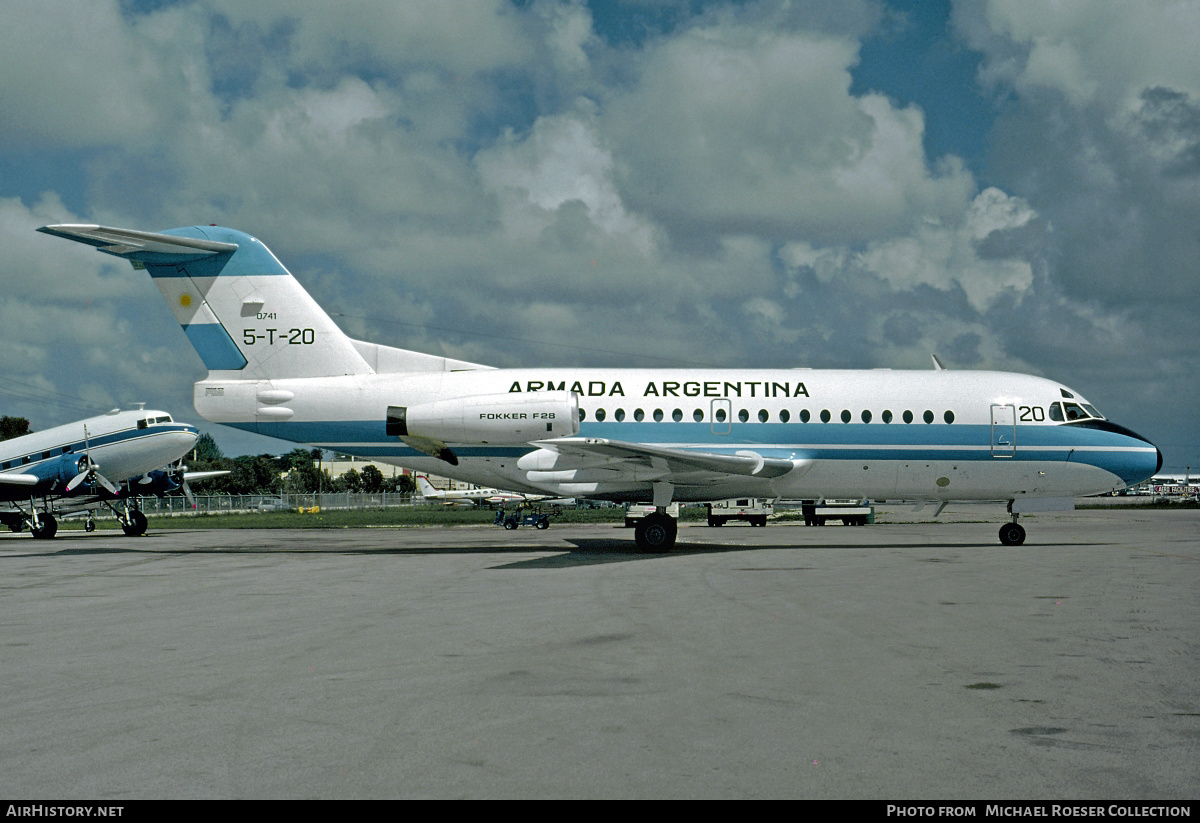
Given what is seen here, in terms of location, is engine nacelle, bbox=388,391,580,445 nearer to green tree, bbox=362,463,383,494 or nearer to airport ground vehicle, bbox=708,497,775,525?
airport ground vehicle, bbox=708,497,775,525

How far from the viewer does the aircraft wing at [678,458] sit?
17.8m

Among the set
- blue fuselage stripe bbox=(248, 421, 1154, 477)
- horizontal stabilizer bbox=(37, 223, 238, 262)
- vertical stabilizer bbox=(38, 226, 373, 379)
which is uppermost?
Result: horizontal stabilizer bbox=(37, 223, 238, 262)

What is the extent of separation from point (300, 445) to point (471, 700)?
16497 mm

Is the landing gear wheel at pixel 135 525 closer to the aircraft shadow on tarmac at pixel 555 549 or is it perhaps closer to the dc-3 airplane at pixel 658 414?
the aircraft shadow on tarmac at pixel 555 549

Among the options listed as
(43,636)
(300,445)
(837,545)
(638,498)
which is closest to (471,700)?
(43,636)

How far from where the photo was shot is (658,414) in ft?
69.1

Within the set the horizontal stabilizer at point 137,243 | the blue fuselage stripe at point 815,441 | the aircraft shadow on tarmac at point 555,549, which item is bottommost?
the aircraft shadow on tarmac at point 555,549

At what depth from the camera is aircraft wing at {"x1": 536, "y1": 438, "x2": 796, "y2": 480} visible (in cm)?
1778

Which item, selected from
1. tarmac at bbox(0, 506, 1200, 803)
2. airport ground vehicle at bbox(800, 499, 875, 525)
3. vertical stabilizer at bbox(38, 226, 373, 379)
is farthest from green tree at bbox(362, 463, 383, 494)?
tarmac at bbox(0, 506, 1200, 803)

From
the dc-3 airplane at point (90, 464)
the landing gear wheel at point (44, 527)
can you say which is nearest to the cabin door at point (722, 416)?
the dc-3 airplane at point (90, 464)

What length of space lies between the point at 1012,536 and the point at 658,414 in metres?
9.37

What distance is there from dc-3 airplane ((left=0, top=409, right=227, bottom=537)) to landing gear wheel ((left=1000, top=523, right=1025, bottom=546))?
95.8ft

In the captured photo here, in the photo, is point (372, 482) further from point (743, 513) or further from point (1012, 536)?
point (1012, 536)

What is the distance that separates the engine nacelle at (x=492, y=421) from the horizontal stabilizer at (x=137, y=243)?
20.7 ft
